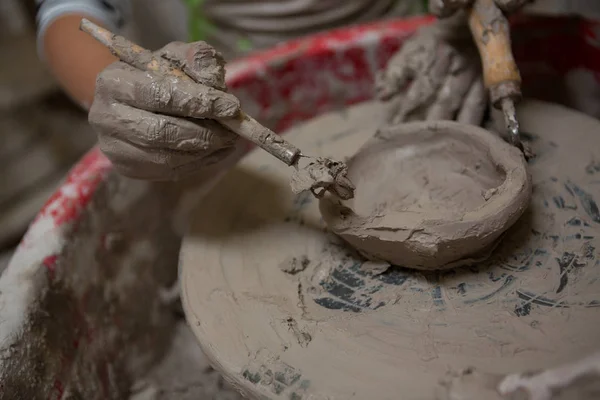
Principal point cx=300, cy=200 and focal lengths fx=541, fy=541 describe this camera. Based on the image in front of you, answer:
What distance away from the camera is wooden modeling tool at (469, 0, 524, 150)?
1.18 meters

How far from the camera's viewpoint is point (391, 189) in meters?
1.27

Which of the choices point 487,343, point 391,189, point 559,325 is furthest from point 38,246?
point 559,325

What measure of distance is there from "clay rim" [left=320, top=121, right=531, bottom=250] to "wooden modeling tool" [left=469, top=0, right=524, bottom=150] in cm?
7

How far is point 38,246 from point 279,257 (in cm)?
58

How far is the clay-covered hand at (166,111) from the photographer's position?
1033mm

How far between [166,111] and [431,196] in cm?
62

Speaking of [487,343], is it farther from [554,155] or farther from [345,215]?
[554,155]

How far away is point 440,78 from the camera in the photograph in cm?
142

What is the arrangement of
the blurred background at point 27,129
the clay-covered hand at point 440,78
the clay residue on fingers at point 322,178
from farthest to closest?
1. the blurred background at point 27,129
2. the clay-covered hand at point 440,78
3. the clay residue on fingers at point 322,178

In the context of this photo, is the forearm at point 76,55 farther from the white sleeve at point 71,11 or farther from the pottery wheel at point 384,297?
the pottery wheel at point 384,297

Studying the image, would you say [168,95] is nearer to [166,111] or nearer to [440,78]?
Answer: [166,111]

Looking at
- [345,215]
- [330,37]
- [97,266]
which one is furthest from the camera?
[330,37]

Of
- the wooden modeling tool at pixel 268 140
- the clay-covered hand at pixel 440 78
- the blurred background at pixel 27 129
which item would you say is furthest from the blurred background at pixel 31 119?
the wooden modeling tool at pixel 268 140

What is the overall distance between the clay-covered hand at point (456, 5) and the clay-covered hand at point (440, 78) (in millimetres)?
104
